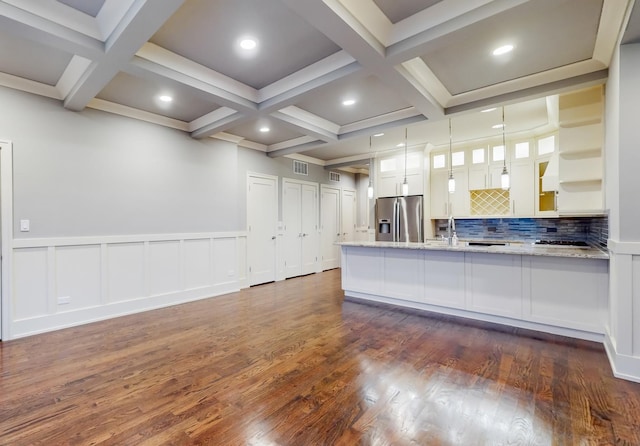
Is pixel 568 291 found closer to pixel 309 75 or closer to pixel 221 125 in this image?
pixel 309 75

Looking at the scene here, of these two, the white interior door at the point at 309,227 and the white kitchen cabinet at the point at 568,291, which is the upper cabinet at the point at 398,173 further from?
the white kitchen cabinet at the point at 568,291

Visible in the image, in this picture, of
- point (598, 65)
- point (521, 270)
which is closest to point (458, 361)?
point (521, 270)

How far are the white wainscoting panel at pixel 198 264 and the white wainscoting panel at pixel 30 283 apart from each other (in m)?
1.71

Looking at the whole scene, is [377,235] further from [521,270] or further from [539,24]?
[539,24]

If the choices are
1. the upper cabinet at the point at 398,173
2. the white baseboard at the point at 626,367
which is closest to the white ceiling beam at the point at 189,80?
the upper cabinet at the point at 398,173

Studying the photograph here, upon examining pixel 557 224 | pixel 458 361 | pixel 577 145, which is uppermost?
pixel 577 145

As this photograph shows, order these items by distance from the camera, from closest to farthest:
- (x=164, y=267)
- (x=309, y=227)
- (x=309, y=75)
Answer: (x=309, y=75)
(x=164, y=267)
(x=309, y=227)

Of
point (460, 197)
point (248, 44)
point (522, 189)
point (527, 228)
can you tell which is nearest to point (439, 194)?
point (460, 197)

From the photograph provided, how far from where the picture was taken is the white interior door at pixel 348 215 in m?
8.46

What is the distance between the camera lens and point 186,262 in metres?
4.89

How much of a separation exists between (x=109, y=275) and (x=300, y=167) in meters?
4.41

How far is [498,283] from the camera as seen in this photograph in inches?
139

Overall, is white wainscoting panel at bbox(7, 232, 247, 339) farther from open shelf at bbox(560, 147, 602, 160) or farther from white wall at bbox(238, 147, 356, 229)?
open shelf at bbox(560, 147, 602, 160)

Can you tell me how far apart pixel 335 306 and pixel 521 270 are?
2.38 m
